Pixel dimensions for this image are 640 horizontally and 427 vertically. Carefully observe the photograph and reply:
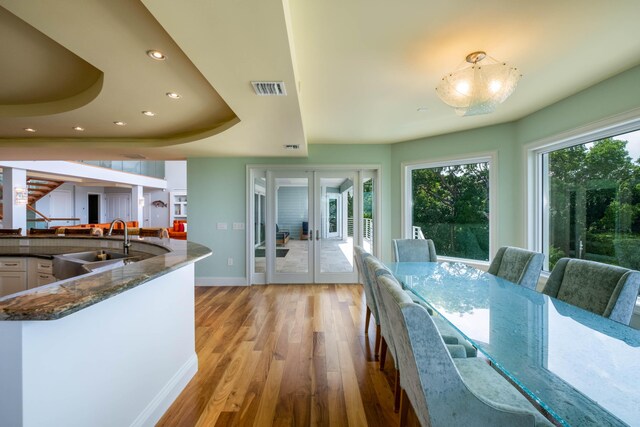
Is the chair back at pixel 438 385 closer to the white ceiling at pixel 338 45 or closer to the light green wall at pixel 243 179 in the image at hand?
the white ceiling at pixel 338 45

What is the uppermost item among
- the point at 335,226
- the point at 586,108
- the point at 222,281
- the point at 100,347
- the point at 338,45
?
the point at 338,45

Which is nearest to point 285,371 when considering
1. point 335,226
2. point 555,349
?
point 555,349

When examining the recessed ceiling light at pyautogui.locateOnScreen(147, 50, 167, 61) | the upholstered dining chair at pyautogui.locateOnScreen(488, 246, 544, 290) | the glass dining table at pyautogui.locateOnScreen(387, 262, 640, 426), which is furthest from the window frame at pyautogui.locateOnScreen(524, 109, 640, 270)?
the recessed ceiling light at pyautogui.locateOnScreen(147, 50, 167, 61)

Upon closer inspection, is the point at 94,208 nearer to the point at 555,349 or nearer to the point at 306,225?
the point at 306,225

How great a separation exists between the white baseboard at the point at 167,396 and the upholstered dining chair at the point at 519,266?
2739mm

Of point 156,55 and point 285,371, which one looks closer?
point 156,55

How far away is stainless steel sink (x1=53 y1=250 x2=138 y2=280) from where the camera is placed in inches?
92.2

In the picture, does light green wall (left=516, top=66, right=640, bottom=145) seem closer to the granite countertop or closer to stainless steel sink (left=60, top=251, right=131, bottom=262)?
the granite countertop

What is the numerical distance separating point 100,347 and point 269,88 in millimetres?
1902

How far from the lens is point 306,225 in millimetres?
4898

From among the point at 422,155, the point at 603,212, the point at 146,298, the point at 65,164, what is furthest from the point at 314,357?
the point at 65,164

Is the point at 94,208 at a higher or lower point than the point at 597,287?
higher

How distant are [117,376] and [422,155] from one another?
4.42 m

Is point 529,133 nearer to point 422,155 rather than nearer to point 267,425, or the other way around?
point 422,155
